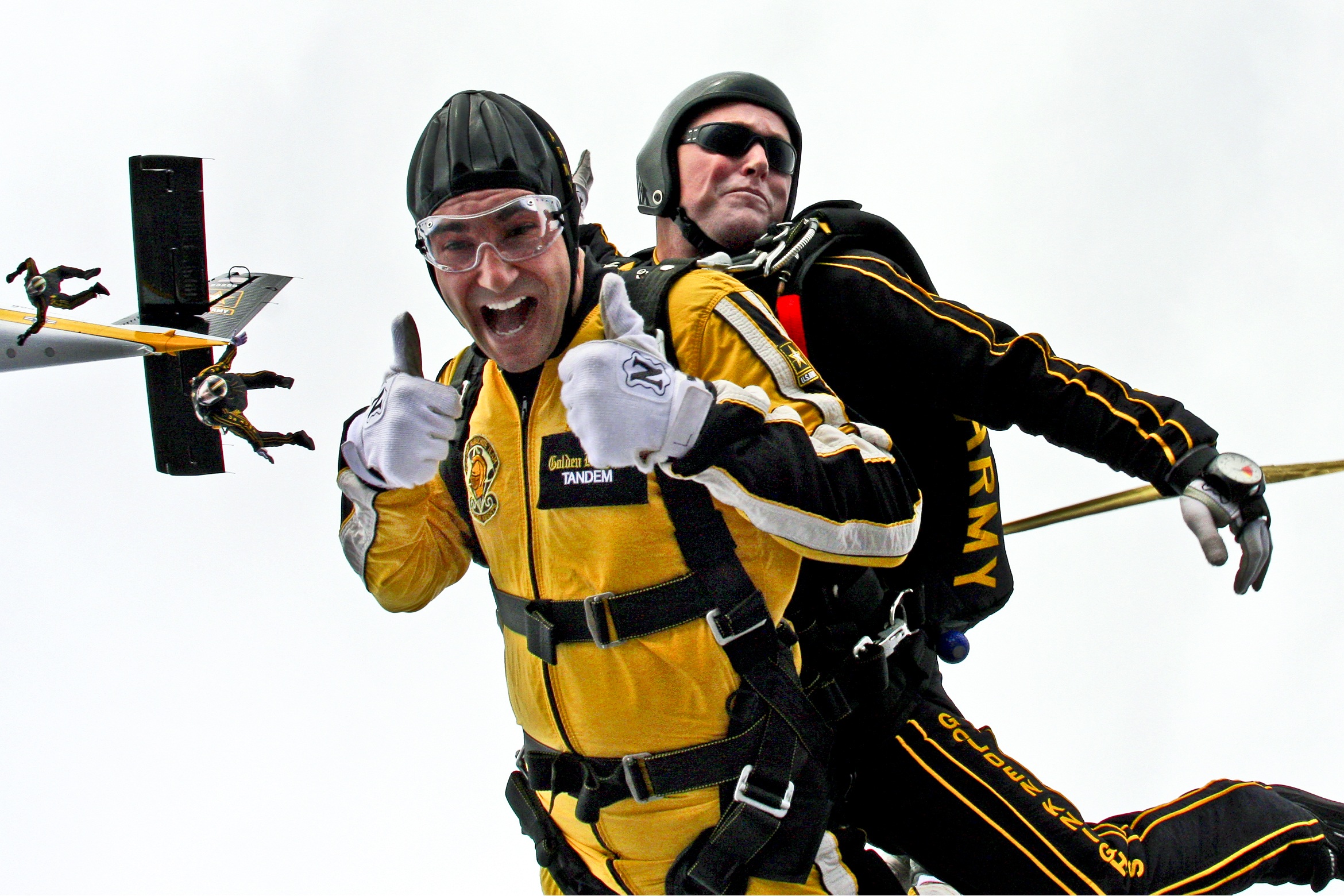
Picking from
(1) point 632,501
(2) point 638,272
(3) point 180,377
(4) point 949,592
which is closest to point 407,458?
(1) point 632,501

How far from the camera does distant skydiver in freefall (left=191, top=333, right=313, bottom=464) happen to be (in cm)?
366

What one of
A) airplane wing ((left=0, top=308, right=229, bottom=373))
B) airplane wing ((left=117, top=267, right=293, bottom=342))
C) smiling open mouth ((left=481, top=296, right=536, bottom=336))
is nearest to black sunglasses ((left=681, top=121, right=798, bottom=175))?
smiling open mouth ((left=481, top=296, right=536, bottom=336))

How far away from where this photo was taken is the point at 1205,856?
2.58 metres

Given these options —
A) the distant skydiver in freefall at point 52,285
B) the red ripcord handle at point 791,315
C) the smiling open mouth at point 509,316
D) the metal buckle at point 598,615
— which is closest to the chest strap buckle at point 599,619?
the metal buckle at point 598,615

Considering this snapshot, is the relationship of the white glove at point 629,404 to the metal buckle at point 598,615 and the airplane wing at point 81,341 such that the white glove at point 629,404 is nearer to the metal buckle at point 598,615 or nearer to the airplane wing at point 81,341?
the metal buckle at point 598,615

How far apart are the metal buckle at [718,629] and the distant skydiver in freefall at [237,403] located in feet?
6.83

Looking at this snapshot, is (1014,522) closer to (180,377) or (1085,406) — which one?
(1085,406)

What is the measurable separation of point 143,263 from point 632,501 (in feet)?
11.8

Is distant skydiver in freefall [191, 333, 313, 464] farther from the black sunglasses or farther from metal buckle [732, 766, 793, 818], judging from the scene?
metal buckle [732, 766, 793, 818]

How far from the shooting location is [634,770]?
2.10m

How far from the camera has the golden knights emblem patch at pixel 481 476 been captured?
2.18m

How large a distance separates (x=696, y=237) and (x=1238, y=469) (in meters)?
1.58

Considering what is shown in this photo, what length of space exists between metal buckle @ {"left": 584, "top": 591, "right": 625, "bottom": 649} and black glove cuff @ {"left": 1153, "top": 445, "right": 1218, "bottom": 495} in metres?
1.15

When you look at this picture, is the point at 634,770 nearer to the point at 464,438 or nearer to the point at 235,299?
the point at 464,438
